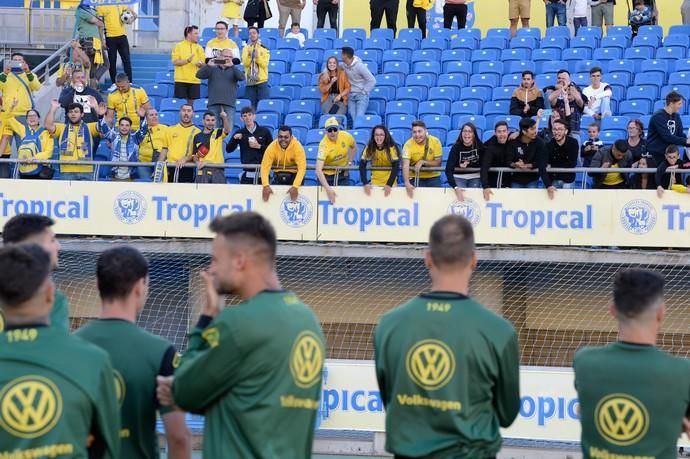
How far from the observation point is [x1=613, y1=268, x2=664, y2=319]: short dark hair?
4.62 m

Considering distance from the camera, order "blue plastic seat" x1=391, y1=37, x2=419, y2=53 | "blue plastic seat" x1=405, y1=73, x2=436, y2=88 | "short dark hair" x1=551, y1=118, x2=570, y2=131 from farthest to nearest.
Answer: "blue plastic seat" x1=391, y1=37, x2=419, y2=53 → "blue plastic seat" x1=405, y1=73, x2=436, y2=88 → "short dark hair" x1=551, y1=118, x2=570, y2=131

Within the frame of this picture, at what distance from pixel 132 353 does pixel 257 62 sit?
12.6m

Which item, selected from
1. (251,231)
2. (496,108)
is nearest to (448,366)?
(251,231)

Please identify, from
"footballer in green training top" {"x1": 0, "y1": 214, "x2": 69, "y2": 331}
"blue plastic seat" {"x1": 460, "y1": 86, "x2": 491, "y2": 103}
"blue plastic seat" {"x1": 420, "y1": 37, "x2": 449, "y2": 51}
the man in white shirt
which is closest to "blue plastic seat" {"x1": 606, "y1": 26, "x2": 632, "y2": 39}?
"blue plastic seat" {"x1": 420, "y1": 37, "x2": 449, "y2": 51}

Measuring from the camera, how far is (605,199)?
13039 millimetres

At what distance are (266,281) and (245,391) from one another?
43cm

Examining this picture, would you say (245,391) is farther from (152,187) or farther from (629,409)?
(152,187)

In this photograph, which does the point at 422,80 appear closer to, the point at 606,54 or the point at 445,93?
the point at 445,93

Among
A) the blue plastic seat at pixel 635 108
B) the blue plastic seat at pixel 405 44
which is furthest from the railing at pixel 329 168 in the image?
the blue plastic seat at pixel 405 44

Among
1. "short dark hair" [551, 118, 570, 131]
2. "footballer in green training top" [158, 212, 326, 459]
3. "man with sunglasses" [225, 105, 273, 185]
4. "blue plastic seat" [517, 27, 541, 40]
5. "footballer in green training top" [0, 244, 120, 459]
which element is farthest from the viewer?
"blue plastic seat" [517, 27, 541, 40]

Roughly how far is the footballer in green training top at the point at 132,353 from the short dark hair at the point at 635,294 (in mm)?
1828

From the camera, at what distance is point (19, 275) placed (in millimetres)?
4121

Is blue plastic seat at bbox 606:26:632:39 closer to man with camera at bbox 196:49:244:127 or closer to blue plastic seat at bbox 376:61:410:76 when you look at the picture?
blue plastic seat at bbox 376:61:410:76

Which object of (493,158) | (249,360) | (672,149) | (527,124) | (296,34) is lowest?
(249,360)
